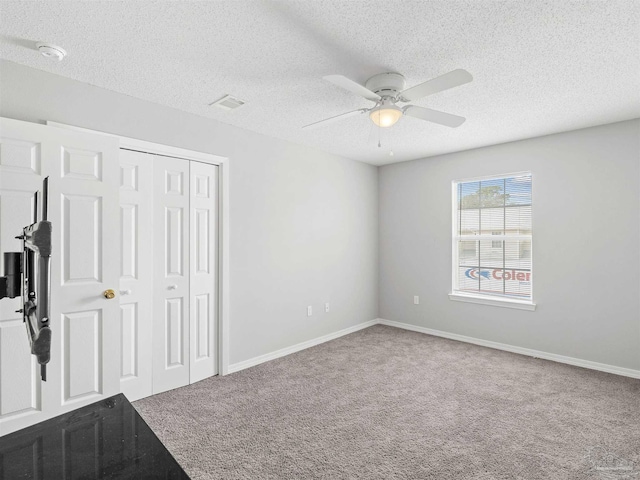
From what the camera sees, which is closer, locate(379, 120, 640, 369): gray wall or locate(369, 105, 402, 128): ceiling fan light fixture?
locate(369, 105, 402, 128): ceiling fan light fixture

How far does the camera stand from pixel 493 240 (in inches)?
173

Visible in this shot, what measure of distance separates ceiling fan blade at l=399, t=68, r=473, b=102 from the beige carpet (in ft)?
7.44

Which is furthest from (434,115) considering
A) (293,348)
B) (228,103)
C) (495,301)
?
(293,348)

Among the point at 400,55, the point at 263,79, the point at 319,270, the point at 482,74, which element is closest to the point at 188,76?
the point at 263,79

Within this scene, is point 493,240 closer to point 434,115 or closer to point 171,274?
point 434,115

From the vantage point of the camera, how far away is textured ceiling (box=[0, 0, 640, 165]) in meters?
1.77

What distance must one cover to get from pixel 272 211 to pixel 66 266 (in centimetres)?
206

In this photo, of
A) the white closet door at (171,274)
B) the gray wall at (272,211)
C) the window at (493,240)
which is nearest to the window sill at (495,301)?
the window at (493,240)

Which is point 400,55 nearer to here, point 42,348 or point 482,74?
point 482,74

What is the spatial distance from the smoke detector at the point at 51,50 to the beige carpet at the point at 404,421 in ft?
8.47

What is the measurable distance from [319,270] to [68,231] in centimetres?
283

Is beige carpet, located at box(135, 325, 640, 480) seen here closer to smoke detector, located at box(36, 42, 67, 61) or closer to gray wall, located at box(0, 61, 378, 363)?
gray wall, located at box(0, 61, 378, 363)

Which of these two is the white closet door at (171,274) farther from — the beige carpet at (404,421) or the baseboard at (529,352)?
the baseboard at (529,352)

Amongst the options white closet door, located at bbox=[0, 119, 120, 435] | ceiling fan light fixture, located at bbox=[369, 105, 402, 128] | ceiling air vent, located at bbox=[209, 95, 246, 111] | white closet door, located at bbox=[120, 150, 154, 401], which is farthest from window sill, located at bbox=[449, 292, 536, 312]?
white closet door, located at bbox=[0, 119, 120, 435]
